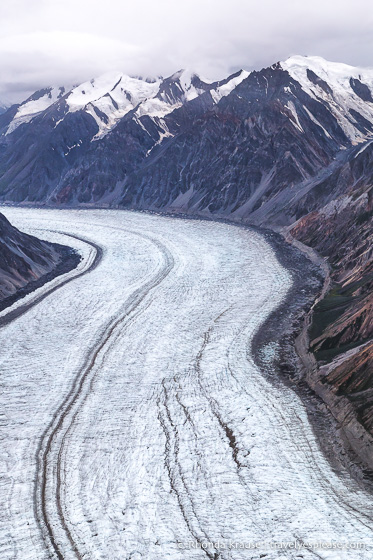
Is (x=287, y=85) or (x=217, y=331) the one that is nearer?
(x=217, y=331)

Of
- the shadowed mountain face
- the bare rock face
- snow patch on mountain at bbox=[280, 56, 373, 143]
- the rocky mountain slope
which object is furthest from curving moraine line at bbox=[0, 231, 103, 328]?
snow patch on mountain at bbox=[280, 56, 373, 143]

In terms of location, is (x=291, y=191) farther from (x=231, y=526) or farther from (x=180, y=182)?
(x=231, y=526)

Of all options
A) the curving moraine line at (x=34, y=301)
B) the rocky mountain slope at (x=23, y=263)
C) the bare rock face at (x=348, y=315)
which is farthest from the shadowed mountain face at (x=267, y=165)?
the rocky mountain slope at (x=23, y=263)

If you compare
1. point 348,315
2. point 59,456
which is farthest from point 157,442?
point 348,315

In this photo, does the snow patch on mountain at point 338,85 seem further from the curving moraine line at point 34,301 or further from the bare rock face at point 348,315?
the curving moraine line at point 34,301

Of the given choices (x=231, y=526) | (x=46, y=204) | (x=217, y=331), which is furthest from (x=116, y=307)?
(x=46, y=204)

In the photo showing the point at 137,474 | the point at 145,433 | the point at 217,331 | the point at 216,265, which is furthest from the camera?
the point at 216,265

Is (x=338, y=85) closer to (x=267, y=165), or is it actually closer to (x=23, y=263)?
(x=267, y=165)
